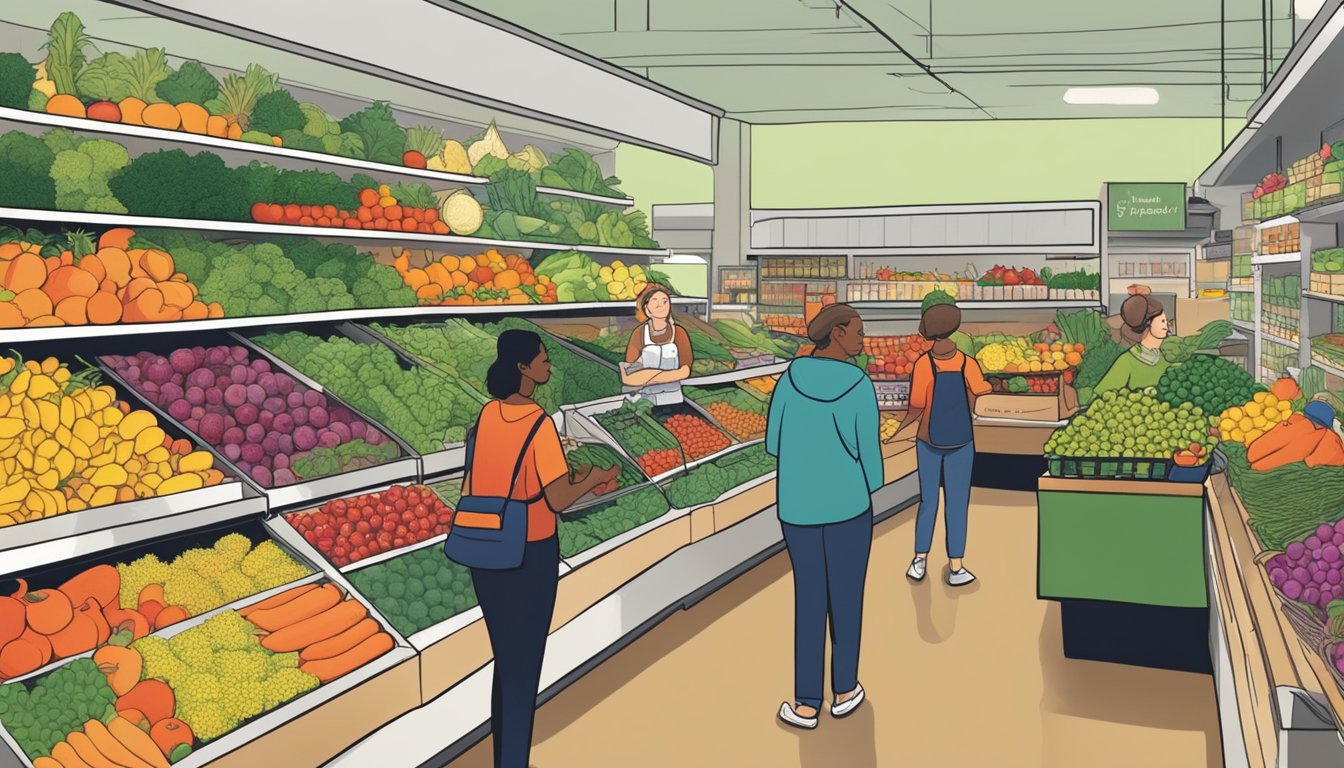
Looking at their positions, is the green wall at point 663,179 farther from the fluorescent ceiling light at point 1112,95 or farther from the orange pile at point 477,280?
the orange pile at point 477,280

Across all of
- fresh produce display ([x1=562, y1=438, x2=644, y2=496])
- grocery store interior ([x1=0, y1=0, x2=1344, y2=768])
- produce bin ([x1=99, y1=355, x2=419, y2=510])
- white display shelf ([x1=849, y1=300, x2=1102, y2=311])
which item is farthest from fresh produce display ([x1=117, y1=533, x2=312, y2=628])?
white display shelf ([x1=849, y1=300, x2=1102, y2=311])

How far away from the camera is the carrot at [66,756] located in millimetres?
3207

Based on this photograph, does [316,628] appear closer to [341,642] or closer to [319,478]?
[341,642]

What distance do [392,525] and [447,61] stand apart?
236cm

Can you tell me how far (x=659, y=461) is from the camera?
22.1 feet

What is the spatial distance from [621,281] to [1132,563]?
375 centimetres

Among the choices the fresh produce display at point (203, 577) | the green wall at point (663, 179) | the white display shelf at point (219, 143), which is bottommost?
the fresh produce display at point (203, 577)

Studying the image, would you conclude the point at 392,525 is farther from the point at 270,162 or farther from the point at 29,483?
the point at 270,162

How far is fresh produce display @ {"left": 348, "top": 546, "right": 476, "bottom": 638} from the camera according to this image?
4391 millimetres

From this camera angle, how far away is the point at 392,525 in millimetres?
4785

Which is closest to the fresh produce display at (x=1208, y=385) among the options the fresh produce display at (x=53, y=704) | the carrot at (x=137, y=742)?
the carrot at (x=137, y=742)

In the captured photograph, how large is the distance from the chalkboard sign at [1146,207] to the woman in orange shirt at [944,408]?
6.11 m

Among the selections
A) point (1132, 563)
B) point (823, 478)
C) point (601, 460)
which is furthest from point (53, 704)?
point (1132, 563)

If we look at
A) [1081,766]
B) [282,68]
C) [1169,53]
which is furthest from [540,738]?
[1169,53]
